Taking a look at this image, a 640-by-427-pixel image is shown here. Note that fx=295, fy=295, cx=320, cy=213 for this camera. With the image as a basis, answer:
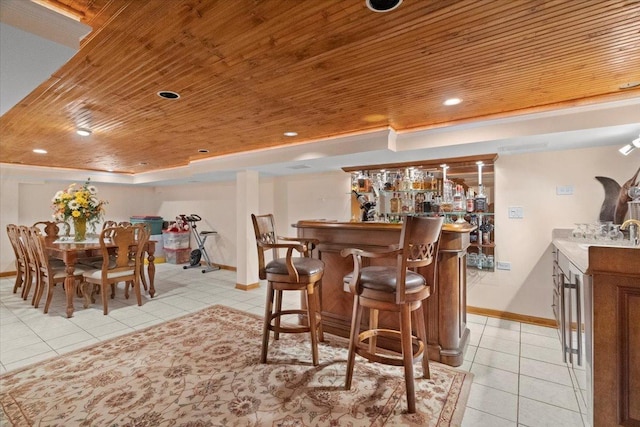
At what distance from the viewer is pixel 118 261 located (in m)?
3.85

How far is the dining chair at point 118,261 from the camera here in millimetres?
3662

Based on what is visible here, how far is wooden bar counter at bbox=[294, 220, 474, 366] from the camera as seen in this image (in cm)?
240

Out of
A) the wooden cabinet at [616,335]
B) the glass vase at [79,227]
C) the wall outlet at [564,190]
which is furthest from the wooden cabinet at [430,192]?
the glass vase at [79,227]

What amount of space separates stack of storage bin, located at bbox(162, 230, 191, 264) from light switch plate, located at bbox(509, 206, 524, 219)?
6.66 m

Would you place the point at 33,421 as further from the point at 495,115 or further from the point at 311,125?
the point at 495,115

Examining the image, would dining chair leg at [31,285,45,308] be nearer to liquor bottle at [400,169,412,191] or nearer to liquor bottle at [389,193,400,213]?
liquor bottle at [389,193,400,213]

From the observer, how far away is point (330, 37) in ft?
5.25

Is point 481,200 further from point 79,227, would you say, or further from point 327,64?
point 79,227

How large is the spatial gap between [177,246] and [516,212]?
270 inches

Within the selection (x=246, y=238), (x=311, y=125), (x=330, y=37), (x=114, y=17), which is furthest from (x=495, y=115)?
(x=246, y=238)

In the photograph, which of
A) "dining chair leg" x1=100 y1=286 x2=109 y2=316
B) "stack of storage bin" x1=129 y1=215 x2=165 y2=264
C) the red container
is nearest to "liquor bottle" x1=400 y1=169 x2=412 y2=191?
"dining chair leg" x1=100 y1=286 x2=109 y2=316

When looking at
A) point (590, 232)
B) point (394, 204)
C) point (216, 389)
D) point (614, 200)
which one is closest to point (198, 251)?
point (394, 204)

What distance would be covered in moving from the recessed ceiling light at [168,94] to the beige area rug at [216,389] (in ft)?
7.15

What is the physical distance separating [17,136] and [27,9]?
128 inches
